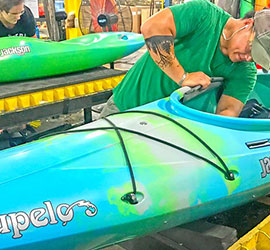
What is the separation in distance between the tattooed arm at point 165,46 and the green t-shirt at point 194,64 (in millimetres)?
41

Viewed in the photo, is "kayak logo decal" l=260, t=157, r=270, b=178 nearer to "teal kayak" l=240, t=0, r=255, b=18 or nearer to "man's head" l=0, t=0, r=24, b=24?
"man's head" l=0, t=0, r=24, b=24

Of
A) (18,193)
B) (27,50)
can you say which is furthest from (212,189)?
(27,50)

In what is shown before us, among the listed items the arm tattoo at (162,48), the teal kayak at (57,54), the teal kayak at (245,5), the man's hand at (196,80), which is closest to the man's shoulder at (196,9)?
the arm tattoo at (162,48)

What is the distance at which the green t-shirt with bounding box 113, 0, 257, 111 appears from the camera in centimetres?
170

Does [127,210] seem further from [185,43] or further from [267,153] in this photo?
[185,43]

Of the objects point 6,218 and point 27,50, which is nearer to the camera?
point 6,218

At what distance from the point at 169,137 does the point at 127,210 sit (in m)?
0.37

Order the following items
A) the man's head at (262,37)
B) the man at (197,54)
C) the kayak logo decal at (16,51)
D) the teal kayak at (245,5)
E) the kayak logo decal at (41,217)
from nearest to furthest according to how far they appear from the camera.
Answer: the kayak logo decal at (41,217)
the man's head at (262,37)
the man at (197,54)
the kayak logo decal at (16,51)
the teal kayak at (245,5)

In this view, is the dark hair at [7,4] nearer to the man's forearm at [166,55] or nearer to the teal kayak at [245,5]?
the man's forearm at [166,55]

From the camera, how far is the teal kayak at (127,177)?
1.19m

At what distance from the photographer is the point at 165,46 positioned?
5.64 ft

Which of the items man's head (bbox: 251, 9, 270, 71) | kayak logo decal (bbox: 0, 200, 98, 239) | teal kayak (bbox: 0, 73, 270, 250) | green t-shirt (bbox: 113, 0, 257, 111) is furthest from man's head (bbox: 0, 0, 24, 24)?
kayak logo decal (bbox: 0, 200, 98, 239)

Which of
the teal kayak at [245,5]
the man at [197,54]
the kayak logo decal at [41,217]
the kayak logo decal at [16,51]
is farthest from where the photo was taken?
the teal kayak at [245,5]

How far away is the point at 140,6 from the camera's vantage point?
29.3ft
